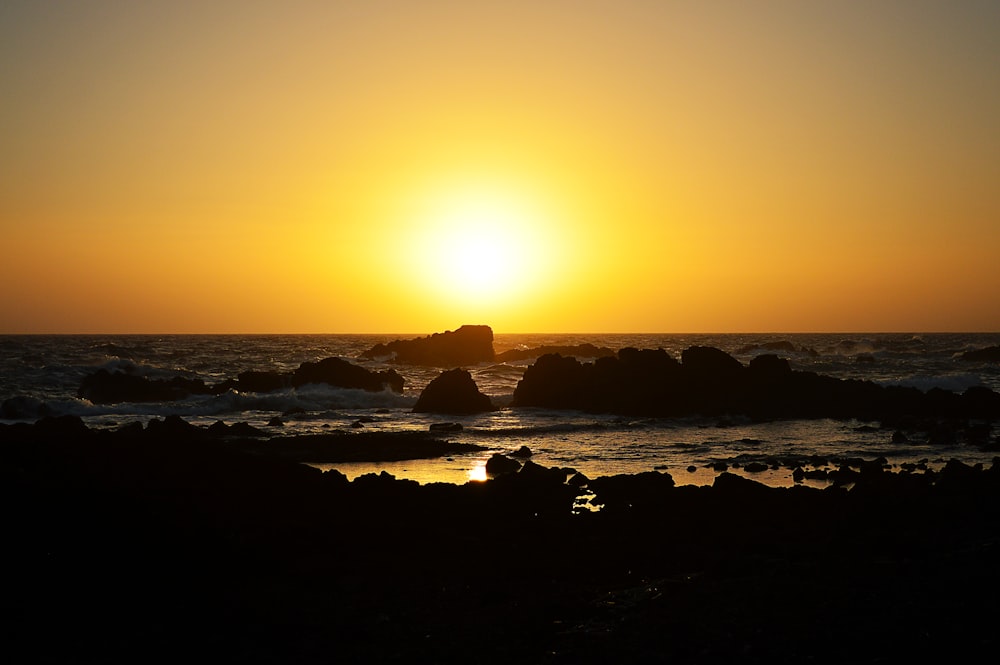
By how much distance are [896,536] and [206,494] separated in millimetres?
12974

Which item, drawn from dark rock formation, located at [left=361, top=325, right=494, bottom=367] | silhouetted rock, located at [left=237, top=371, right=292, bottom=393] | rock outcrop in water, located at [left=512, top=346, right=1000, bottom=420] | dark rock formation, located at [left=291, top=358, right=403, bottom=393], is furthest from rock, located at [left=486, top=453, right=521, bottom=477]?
dark rock formation, located at [left=361, top=325, right=494, bottom=367]

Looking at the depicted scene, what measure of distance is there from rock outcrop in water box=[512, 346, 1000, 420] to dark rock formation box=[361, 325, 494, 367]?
48.6 metres

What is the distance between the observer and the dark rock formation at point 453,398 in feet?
163

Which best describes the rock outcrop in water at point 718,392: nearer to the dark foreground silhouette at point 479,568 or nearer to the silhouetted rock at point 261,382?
the silhouetted rock at point 261,382

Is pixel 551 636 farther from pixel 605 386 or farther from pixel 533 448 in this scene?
pixel 605 386

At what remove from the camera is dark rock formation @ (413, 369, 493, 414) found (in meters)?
49.6

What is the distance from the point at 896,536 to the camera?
1541 centimetres

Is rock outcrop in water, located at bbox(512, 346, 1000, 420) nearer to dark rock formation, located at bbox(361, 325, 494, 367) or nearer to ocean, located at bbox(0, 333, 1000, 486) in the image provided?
ocean, located at bbox(0, 333, 1000, 486)

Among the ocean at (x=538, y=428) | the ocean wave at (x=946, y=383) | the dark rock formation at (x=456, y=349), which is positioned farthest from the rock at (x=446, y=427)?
the dark rock formation at (x=456, y=349)

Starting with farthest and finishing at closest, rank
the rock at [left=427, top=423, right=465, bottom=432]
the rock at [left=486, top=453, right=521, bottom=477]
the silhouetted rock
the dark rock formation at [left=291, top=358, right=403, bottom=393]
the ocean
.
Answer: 1. the dark rock formation at [left=291, top=358, right=403, bottom=393]
2. the silhouetted rock
3. the rock at [left=427, top=423, right=465, bottom=432]
4. the ocean
5. the rock at [left=486, top=453, right=521, bottom=477]

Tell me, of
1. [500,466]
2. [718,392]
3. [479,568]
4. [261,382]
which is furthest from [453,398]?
[479,568]

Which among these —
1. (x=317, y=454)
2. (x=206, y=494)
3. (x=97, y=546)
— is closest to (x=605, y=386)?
(x=317, y=454)

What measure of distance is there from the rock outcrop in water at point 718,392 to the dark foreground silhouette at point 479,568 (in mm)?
25369

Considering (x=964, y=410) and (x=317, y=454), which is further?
(x=964, y=410)
